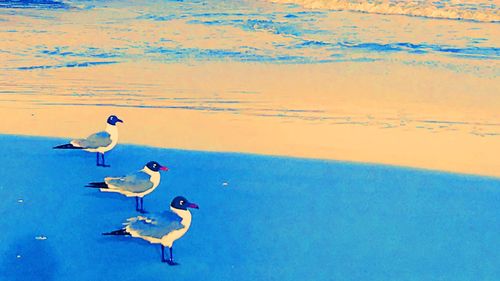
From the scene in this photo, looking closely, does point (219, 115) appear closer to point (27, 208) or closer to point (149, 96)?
point (149, 96)

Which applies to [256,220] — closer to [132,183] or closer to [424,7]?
[132,183]

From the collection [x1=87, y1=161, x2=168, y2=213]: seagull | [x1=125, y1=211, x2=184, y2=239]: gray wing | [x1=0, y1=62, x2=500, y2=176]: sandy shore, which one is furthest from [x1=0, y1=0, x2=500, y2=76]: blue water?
[x1=125, y1=211, x2=184, y2=239]: gray wing

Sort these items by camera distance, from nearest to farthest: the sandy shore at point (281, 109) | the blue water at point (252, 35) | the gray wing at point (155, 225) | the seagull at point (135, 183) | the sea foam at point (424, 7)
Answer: the gray wing at point (155, 225) < the seagull at point (135, 183) < the sandy shore at point (281, 109) < the blue water at point (252, 35) < the sea foam at point (424, 7)

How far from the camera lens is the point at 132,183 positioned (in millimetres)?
3828

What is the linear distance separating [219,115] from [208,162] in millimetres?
1305

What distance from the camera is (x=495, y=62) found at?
8.49 m

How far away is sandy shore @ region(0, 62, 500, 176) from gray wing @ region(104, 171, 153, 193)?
139cm

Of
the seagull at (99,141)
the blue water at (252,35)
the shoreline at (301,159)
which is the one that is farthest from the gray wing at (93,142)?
the blue water at (252,35)

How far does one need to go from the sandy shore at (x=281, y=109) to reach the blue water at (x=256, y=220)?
367mm

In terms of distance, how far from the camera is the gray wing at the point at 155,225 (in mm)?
3361

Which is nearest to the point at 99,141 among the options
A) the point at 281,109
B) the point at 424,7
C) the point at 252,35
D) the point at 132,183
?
the point at 132,183

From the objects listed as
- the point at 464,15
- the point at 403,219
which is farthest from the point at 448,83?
the point at 464,15

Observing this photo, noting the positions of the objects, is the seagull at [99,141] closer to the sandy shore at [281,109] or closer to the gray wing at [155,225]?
the sandy shore at [281,109]

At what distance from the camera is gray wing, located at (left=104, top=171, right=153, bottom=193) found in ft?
12.5
